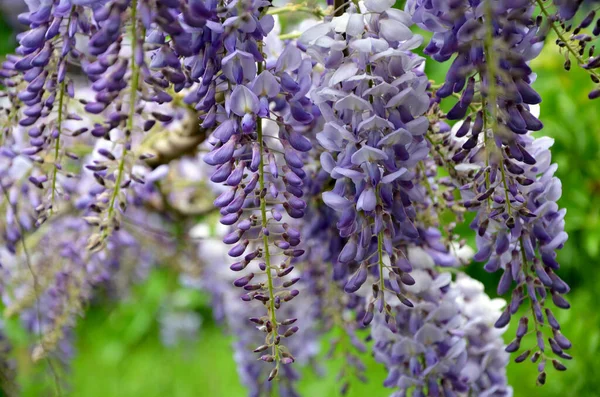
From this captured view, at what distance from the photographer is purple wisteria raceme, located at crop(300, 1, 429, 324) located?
1.93 ft

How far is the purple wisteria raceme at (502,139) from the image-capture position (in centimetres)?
52

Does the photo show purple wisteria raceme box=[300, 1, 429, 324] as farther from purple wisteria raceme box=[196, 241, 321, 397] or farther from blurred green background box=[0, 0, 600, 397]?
blurred green background box=[0, 0, 600, 397]

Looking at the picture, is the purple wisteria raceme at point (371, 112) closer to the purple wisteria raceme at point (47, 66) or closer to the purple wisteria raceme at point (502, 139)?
the purple wisteria raceme at point (502, 139)

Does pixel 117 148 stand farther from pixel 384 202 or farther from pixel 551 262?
pixel 551 262

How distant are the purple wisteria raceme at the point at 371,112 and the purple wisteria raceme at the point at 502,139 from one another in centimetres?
3

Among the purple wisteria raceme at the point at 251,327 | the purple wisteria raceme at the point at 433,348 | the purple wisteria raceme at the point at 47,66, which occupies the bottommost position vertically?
the purple wisteria raceme at the point at 251,327

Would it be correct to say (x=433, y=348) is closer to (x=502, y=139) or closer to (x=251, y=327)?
(x=502, y=139)

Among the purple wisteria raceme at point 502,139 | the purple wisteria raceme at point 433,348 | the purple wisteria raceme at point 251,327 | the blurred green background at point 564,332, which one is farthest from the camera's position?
the purple wisteria raceme at point 251,327

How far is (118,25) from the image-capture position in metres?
0.51

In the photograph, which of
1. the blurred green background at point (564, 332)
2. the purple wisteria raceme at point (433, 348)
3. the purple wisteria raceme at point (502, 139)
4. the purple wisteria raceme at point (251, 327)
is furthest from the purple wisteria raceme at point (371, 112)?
the blurred green background at point (564, 332)

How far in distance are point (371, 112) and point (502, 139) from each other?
0.13 m

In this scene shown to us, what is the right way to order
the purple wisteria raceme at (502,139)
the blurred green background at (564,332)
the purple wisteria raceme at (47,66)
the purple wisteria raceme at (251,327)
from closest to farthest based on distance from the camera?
the purple wisteria raceme at (502,139) → the purple wisteria raceme at (47,66) → the blurred green background at (564,332) → the purple wisteria raceme at (251,327)

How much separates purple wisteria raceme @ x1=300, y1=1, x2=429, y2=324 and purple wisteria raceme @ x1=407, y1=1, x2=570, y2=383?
34 millimetres

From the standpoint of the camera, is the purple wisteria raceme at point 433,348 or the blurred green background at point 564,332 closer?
the purple wisteria raceme at point 433,348
